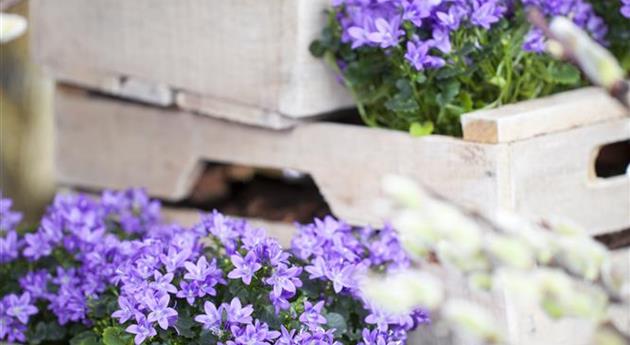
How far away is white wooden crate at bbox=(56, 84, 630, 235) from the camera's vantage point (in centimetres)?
145

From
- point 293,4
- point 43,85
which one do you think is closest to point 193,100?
point 293,4

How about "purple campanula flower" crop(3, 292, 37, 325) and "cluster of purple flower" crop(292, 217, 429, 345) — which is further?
"purple campanula flower" crop(3, 292, 37, 325)

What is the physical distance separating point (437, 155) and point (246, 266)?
408mm

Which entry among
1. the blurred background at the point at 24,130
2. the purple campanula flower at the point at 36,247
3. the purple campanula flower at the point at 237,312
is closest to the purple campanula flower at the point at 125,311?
the purple campanula flower at the point at 237,312

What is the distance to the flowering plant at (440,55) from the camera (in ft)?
4.77

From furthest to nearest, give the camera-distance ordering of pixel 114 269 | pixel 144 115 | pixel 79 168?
1. pixel 79 168
2. pixel 144 115
3. pixel 114 269

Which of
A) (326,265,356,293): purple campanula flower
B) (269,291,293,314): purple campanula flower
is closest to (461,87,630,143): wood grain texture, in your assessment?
(326,265,356,293): purple campanula flower

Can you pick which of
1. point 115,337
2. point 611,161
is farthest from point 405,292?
point 611,161

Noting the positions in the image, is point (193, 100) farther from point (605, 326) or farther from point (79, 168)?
point (605, 326)

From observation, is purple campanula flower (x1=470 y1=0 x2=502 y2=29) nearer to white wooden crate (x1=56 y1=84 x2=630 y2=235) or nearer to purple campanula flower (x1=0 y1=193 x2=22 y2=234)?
white wooden crate (x1=56 y1=84 x2=630 y2=235)

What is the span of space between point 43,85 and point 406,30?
237 centimetres

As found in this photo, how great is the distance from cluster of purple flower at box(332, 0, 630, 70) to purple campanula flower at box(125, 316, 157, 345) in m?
0.52

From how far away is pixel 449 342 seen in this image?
148 cm

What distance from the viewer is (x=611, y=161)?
1895mm
